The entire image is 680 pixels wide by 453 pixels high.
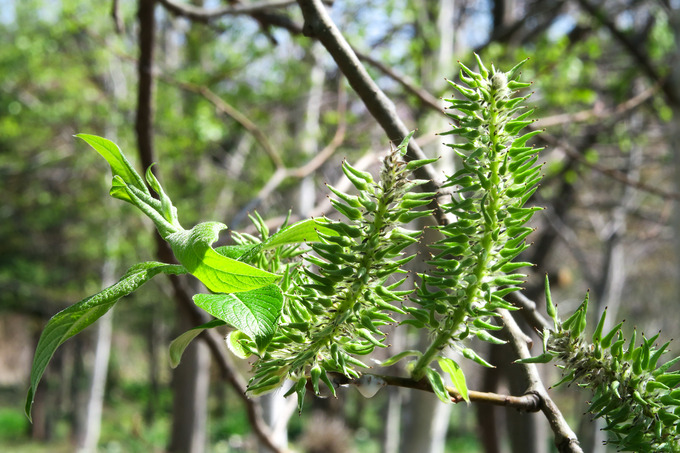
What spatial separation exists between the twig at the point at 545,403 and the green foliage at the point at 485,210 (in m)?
0.08

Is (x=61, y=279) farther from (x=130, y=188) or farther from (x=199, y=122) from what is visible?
(x=130, y=188)

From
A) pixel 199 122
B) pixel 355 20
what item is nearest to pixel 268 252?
pixel 199 122

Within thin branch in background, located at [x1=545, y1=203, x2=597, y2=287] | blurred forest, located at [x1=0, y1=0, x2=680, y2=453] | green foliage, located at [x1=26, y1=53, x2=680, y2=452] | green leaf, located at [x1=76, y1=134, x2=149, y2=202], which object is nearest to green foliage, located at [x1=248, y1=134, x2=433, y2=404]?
green foliage, located at [x1=26, y1=53, x2=680, y2=452]

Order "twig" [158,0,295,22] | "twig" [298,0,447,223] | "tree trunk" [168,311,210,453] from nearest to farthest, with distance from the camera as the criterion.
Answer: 1. "twig" [298,0,447,223]
2. "twig" [158,0,295,22]
3. "tree trunk" [168,311,210,453]

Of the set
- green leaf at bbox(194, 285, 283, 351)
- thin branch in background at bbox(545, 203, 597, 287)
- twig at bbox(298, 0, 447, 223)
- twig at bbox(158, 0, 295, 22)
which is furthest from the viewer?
thin branch in background at bbox(545, 203, 597, 287)

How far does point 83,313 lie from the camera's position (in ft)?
1.13

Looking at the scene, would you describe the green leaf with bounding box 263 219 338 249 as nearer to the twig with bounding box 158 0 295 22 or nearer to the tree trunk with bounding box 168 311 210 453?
the twig with bounding box 158 0 295 22

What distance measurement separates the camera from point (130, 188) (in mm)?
374

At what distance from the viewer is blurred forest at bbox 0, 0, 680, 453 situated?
Result: 3342mm

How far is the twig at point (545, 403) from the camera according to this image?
0.37 m

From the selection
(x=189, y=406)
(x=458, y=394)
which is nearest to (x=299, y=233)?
(x=458, y=394)

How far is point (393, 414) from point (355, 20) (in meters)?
7.07

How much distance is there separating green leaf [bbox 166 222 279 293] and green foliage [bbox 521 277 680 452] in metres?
0.16

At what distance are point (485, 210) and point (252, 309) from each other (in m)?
0.13
